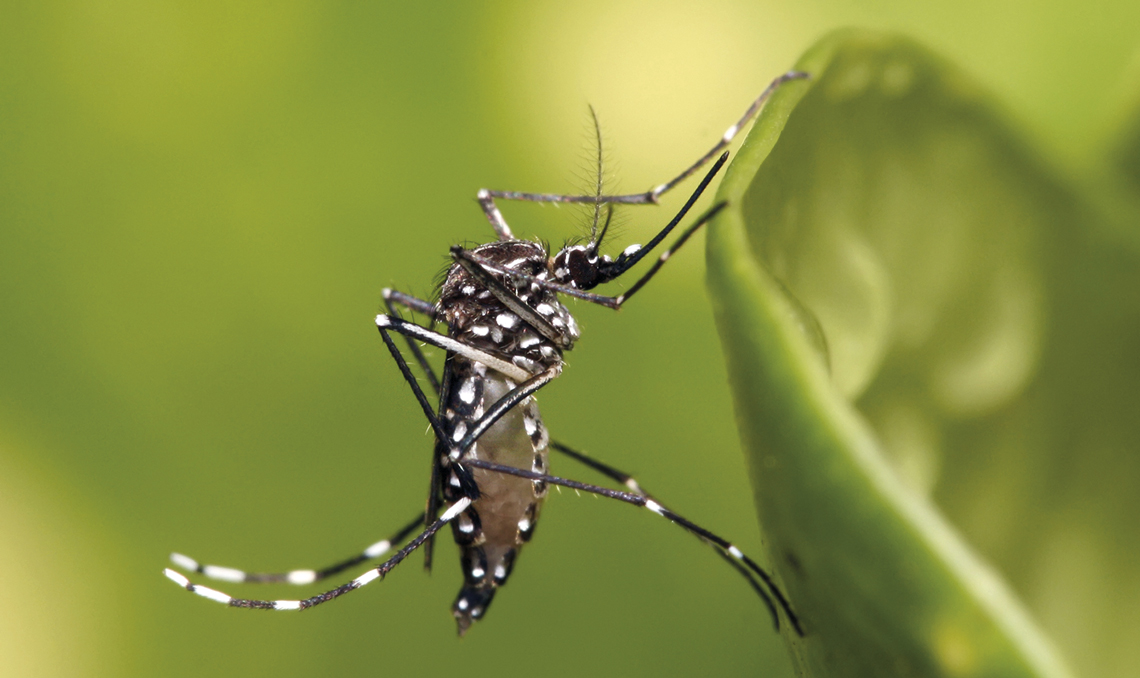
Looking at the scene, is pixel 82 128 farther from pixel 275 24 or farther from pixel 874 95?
pixel 874 95

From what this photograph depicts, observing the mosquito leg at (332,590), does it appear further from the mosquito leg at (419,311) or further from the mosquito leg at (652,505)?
the mosquito leg at (419,311)

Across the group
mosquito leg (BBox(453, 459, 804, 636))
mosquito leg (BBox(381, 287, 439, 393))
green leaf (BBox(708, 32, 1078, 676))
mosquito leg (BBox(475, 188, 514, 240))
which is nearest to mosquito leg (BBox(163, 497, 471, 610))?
mosquito leg (BBox(453, 459, 804, 636))

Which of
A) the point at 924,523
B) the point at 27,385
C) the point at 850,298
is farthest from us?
the point at 27,385

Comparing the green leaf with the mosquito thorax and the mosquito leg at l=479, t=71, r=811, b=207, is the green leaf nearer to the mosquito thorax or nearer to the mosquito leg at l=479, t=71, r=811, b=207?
the mosquito leg at l=479, t=71, r=811, b=207

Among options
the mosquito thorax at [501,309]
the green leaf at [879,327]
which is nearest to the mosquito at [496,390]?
the mosquito thorax at [501,309]

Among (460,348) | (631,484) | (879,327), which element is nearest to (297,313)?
(460,348)

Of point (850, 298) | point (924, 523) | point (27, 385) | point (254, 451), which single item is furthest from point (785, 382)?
point (27, 385)

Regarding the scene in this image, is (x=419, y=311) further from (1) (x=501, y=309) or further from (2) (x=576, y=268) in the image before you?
(2) (x=576, y=268)
